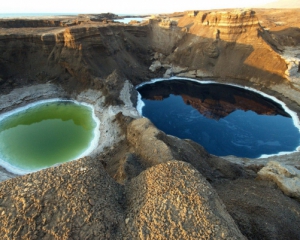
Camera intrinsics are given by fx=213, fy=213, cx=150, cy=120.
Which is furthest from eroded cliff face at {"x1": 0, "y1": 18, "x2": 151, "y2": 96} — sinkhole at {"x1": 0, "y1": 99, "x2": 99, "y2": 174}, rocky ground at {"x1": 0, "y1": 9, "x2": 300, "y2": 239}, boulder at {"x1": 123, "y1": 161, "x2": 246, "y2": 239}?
boulder at {"x1": 123, "y1": 161, "x2": 246, "y2": 239}

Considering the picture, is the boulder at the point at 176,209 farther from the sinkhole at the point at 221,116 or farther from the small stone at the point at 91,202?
the sinkhole at the point at 221,116

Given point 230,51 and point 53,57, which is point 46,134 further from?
point 230,51

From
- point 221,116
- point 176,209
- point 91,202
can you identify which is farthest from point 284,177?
point 221,116

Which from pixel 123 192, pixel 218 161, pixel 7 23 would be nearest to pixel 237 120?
pixel 218 161

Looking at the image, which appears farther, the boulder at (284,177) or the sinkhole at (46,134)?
the sinkhole at (46,134)

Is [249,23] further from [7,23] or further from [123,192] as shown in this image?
[7,23]

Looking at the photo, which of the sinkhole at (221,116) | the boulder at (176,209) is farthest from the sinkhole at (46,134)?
the boulder at (176,209)
